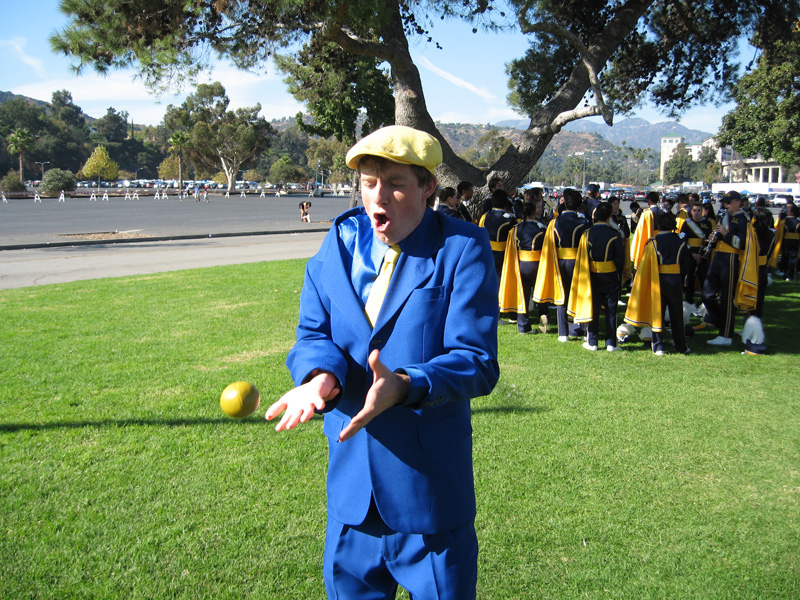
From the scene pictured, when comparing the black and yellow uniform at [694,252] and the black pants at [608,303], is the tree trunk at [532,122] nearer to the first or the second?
the black and yellow uniform at [694,252]

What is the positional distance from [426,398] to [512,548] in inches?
97.0

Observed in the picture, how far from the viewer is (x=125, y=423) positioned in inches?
219

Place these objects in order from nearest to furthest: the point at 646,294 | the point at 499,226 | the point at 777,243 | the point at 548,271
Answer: the point at 646,294, the point at 548,271, the point at 499,226, the point at 777,243

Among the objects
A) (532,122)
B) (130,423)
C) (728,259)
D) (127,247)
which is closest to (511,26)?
(532,122)

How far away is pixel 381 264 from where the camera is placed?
204 cm

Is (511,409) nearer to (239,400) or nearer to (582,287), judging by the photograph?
(582,287)

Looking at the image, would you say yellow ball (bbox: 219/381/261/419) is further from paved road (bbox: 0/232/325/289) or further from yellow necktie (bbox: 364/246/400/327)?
paved road (bbox: 0/232/325/289)

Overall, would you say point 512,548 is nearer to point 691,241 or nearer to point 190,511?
point 190,511

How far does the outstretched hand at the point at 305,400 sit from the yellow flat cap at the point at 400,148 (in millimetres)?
639

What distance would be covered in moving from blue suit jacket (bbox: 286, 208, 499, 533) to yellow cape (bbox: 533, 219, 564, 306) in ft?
26.1

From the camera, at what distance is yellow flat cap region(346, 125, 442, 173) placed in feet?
6.11

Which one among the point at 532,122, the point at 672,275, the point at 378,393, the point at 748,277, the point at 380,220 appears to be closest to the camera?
the point at 378,393

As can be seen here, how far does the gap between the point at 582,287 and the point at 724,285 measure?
2076 mm

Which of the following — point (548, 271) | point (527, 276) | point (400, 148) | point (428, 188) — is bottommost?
point (527, 276)
